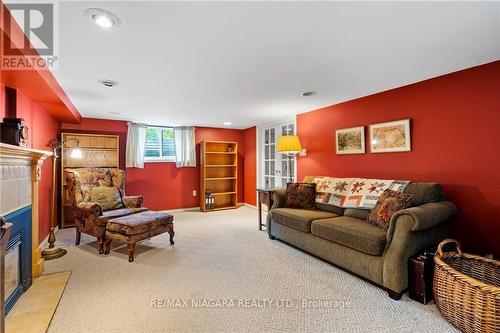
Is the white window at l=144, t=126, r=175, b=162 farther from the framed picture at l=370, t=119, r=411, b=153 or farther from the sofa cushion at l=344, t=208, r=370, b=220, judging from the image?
the framed picture at l=370, t=119, r=411, b=153

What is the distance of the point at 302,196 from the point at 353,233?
122 cm

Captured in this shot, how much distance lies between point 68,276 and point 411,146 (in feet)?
13.5

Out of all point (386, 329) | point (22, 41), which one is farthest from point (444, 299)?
point (22, 41)

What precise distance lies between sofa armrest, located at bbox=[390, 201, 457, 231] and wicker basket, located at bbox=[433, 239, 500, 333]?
258 mm

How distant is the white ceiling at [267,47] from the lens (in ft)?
5.10

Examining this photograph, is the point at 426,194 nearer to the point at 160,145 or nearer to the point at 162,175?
the point at 162,175

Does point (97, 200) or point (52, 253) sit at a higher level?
point (97, 200)

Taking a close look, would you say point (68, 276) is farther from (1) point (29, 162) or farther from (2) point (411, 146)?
(2) point (411, 146)

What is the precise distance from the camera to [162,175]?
219 inches

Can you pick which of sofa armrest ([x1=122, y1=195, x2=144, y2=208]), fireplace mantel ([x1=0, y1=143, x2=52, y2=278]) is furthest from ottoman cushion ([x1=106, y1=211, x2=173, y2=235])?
fireplace mantel ([x1=0, y1=143, x2=52, y2=278])

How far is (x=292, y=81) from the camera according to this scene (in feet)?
9.26

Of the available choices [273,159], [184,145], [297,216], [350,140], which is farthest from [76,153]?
[350,140]

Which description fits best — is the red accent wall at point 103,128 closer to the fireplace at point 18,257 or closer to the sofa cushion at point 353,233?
the fireplace at point 18,257

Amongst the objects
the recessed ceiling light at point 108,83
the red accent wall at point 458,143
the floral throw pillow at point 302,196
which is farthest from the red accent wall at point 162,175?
the red accent wall at point 458,143
